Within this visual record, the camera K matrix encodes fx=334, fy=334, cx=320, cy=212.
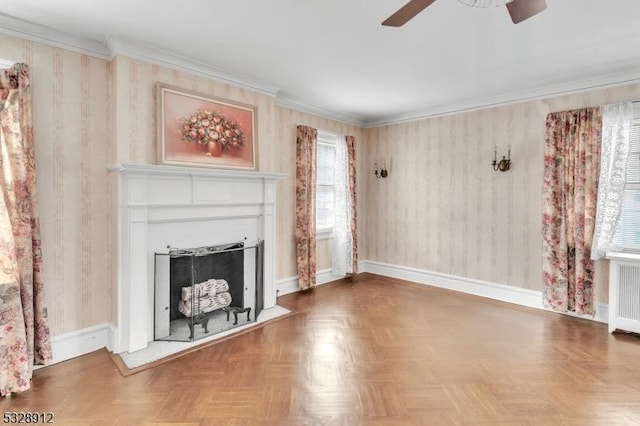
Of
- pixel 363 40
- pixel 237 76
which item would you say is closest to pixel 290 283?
pixel 237 76

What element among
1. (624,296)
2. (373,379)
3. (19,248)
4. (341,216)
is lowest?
(373,379)

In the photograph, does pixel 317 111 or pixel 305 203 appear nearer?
pixel 305 203

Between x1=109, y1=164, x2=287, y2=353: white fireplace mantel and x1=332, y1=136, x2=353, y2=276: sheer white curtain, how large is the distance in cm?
177

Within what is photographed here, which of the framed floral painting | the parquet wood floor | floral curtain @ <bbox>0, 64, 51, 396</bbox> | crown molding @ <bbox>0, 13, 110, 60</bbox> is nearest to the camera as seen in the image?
the parquet wood floor

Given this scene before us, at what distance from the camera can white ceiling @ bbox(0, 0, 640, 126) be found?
2371 mm

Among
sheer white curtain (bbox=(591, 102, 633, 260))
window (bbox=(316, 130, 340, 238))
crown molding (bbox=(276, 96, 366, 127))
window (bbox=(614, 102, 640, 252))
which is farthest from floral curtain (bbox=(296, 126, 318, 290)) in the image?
window (bbox=(614, 102, 640, 252))

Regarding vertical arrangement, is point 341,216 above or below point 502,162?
below

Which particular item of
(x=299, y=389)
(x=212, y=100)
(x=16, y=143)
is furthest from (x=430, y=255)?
(x=16, y=143)

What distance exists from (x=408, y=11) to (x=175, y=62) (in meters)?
2.33

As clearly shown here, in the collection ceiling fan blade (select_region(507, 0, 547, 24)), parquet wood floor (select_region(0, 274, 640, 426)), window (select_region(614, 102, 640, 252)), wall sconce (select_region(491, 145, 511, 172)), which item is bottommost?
parquet wood floor (select_region(0, 274, 640, 426))

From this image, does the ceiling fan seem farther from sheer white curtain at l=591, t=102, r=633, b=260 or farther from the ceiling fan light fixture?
sheer white curtain at l=591, t=102, r=633, b=260

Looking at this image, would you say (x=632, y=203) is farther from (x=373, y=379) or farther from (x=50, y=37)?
(x=50, y=37)

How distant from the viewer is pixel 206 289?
3.41m

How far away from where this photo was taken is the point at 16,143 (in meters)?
2.42
